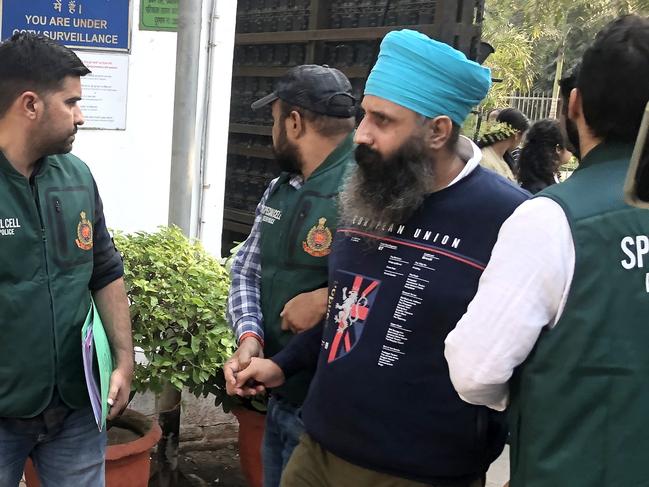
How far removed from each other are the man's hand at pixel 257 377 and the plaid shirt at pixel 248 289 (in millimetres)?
215

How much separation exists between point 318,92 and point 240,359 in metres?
0.92

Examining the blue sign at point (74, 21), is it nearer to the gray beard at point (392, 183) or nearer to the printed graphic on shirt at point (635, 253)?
the gray beard at point (392, 183)

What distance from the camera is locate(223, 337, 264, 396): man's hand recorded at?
2.52m

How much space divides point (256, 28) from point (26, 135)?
4.80 m

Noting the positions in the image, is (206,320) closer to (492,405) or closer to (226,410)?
(226,410)

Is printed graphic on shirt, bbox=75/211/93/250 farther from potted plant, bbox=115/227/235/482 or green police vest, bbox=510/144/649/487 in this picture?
green police vest, bbox=510/144/649/487

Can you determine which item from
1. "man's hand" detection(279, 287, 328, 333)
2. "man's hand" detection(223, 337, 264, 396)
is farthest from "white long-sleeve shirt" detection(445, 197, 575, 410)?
"man's hand" detection(223, 337, 264, 396)

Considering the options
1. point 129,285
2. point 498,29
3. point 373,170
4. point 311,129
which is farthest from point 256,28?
point 498,29

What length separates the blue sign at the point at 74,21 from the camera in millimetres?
4367

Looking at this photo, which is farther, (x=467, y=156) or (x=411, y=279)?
(x=467, y=156)

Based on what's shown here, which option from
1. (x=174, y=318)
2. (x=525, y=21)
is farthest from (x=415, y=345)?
(x=525, y=21)

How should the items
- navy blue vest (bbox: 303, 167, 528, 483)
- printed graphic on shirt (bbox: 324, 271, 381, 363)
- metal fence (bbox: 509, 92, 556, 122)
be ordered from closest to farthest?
navy blue vest (bbox: 303, 167, 528, 483), printed graphic on shirt (bbox: 324, 271, 381, 363), metal fence (bbox: 509, 92, 556, 122)

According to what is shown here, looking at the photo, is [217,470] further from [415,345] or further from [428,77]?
[428,77]

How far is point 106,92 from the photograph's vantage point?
4723 millimetres
